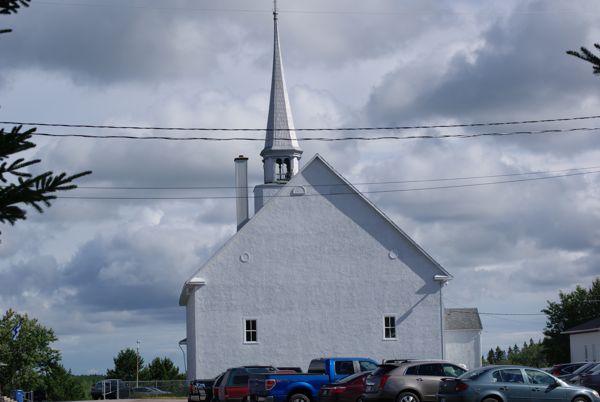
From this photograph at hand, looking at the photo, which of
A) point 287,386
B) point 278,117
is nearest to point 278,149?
point 278,117

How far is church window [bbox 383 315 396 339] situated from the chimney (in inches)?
398

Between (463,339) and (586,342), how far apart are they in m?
17.3

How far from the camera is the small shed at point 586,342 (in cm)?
6681

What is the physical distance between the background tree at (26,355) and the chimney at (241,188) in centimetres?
1286

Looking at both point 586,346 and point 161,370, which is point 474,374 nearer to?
point 586,346

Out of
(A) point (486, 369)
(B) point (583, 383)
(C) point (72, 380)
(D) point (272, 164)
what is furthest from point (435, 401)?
(C) point (72, 380)

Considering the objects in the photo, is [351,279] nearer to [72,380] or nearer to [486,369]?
[486,369]

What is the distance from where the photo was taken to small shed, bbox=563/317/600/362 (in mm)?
66812

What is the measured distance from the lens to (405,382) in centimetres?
2841

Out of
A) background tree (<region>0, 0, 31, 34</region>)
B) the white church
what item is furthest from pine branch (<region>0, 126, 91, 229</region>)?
the white church

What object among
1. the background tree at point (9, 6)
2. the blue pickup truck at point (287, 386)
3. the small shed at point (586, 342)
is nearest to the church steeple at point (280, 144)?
the small shed at point (586, 342)

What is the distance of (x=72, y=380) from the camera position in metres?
80.3

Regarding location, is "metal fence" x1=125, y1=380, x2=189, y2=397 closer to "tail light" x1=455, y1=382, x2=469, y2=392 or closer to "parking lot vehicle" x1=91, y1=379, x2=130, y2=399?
"parking lot vehicle" x1=91, y1=379, x2=130, y2=399

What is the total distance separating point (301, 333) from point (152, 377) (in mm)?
39192
